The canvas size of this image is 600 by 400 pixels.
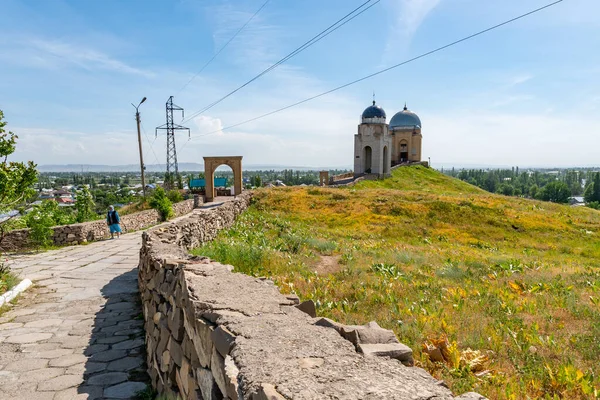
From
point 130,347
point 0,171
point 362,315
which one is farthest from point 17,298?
point 362,315

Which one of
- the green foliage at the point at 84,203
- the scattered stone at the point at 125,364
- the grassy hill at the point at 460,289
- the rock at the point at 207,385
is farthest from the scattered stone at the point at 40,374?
the green foliage at the point at 84,203

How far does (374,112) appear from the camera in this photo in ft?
128

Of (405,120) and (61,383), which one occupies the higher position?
(405,120)

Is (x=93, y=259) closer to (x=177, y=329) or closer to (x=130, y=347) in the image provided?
(x=130, y=347)

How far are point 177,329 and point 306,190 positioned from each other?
2002 cm

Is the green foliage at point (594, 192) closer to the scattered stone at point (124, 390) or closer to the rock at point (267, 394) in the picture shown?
the scattered stone at point (124, 390)

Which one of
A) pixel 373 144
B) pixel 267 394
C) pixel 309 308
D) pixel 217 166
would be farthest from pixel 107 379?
pixel 373 144

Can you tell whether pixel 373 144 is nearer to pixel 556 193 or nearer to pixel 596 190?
pixel 556 193

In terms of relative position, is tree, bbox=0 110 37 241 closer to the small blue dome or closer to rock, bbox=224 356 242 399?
rock, bbox=224 356 242 399

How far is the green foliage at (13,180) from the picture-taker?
742 cm

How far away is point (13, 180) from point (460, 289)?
28.1ft

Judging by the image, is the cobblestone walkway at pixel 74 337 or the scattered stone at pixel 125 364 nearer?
the cobblestone walkway at pixel 74 337

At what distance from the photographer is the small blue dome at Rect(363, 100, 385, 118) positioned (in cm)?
3881

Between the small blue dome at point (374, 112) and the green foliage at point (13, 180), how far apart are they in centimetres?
3427
